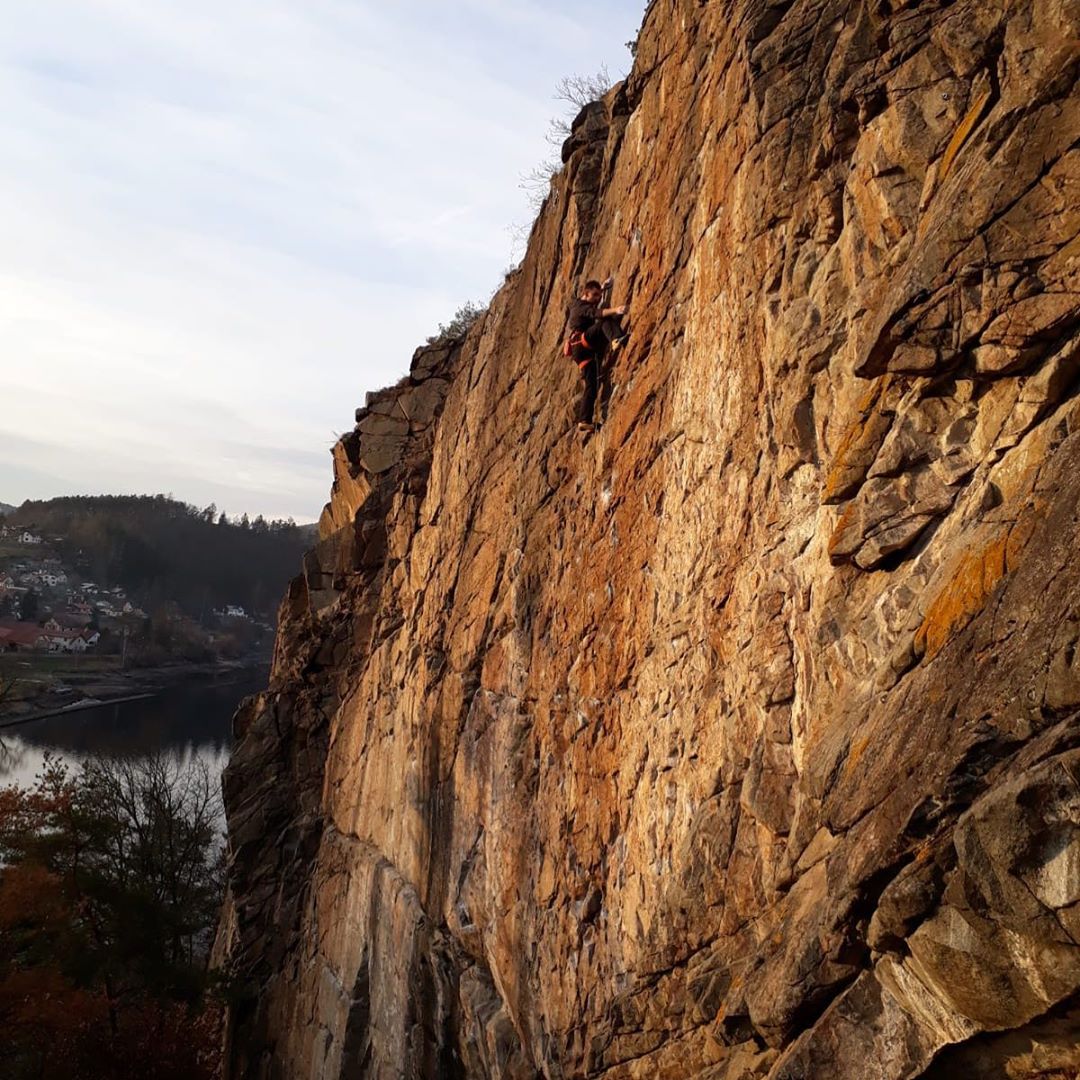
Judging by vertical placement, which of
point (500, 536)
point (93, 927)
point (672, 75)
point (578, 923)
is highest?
point (672, 75)

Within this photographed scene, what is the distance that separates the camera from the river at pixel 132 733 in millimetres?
52031

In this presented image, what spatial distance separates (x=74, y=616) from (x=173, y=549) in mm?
46274

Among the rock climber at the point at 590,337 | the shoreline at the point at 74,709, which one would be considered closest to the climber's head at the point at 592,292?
the rock climber at the point at 590,337

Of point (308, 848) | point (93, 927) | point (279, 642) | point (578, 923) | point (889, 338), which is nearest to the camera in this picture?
point (889, 338)

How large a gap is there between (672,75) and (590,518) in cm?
Answer: 466

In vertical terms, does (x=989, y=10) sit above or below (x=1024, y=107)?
above

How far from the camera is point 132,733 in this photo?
2474 inches

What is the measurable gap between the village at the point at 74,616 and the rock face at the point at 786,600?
309ft

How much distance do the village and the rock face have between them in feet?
309

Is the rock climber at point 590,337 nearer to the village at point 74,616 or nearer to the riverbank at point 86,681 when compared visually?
the riverbank at point 86,681

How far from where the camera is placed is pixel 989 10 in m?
5.16

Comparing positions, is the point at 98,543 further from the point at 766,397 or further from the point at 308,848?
the point at 766,397

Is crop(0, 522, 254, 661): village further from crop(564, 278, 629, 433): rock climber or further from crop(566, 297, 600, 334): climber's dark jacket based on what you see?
crop(566, 297, 600, 334): climber's dark jacket

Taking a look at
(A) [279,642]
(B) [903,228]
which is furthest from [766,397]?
(A) [279,642]
